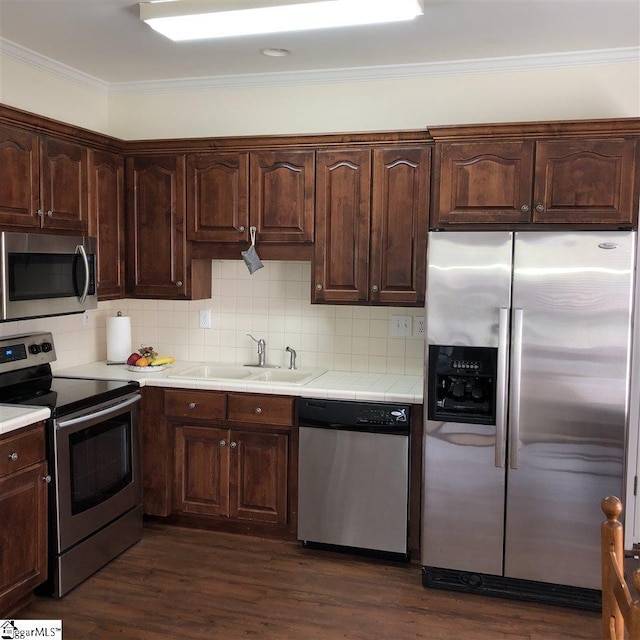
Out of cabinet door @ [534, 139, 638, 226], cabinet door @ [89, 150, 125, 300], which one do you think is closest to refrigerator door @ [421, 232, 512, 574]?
cabinet door @ [534, 139, 638, 226]

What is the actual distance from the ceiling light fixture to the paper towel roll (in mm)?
1802

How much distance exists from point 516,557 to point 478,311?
3.81 feet

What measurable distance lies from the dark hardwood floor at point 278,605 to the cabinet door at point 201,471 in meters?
0.26

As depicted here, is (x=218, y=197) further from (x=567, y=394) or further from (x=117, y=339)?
(x=567, y=394)

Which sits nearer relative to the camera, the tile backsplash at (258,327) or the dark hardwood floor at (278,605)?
the dark hardwood floor at (278,605)

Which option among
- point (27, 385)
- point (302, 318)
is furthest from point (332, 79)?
point (27, 385)

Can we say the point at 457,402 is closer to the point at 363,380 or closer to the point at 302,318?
the point at 363,380

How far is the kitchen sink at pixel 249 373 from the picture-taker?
160 inches

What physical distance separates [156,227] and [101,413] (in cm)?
121

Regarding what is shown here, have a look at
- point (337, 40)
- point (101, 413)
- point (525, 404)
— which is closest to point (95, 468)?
point (101, 413)

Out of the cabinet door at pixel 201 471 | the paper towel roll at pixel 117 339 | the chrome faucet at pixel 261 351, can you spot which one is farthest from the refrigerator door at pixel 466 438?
the paper towel roll at pixel 117 339

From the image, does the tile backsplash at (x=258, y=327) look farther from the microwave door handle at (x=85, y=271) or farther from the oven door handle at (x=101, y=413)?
the oven door handle at (x=101, y=413)

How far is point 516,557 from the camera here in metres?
3.24

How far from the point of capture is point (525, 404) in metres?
3.17
